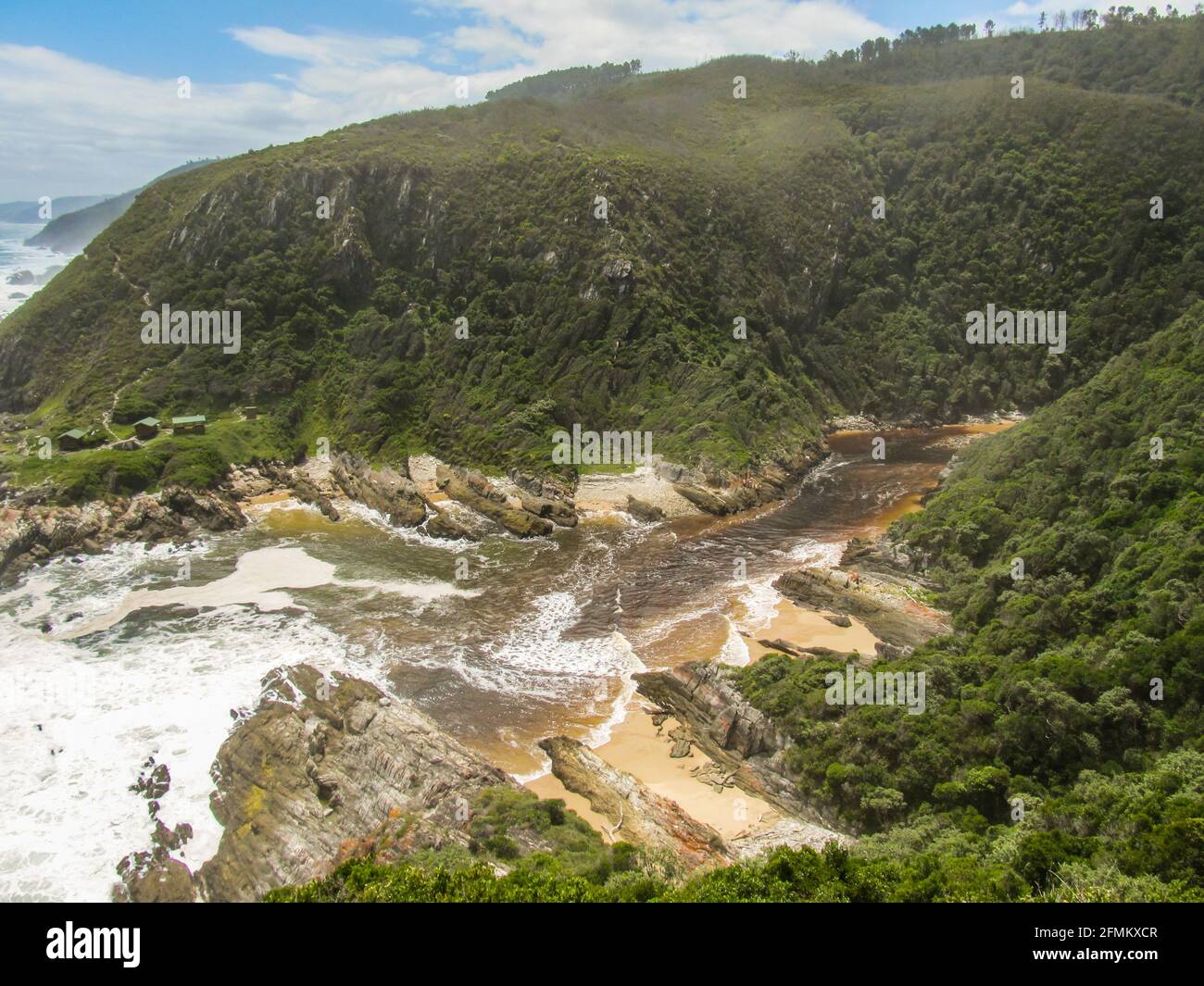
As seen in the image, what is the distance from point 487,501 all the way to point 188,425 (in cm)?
2334

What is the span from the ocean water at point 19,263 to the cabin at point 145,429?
5732cm

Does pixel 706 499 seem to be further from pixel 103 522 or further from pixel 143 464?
pixel 103 522

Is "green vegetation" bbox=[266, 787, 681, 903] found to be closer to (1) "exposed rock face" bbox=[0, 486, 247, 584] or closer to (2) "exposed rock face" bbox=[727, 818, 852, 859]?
(2) "exposed rock face" bbox=[727, 818, 852, 859]

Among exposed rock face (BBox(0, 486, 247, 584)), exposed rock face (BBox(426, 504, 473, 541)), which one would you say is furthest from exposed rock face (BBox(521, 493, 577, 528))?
exposed rock face (BBox(0, 486, 247, 584))

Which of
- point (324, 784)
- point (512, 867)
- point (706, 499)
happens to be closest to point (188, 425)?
point (706, 499)

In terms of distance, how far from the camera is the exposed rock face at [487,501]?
47.5 m

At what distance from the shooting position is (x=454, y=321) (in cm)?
6681

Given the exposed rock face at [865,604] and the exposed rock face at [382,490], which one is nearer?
the exposed rock face at [865,604]

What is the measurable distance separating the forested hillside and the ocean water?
43049 mm

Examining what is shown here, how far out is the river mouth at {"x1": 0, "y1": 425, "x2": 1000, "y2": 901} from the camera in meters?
25.2

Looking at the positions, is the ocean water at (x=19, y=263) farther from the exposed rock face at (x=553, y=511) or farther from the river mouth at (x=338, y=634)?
the exposed rock face at (x=553, y=511)

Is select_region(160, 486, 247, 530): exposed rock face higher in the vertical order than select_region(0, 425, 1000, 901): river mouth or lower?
higher

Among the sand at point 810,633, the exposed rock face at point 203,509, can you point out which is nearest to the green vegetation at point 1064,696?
the sand at point 810,633

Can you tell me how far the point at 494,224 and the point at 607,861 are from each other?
62.8 m
